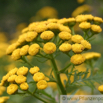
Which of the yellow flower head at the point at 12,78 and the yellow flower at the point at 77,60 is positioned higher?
the yellow flower at the point at 77,60

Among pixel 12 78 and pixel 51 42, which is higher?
pixel 51 42

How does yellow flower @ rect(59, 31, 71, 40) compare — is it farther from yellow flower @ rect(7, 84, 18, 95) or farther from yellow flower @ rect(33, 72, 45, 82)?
yellow flower @ rect(7, 84, 18, 95)

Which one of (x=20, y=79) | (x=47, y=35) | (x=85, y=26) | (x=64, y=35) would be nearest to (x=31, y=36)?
(x=47, y=35)

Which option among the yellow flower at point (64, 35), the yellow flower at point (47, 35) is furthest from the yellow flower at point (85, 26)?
the yellow flower at point (47, 35)

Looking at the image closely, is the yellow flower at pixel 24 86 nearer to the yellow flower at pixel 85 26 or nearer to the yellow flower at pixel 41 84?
the yellow flower at pixel 41 84

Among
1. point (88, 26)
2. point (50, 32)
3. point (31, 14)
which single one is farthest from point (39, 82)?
point (31, 14)

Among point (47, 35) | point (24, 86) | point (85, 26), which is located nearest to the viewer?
point (24, 86)

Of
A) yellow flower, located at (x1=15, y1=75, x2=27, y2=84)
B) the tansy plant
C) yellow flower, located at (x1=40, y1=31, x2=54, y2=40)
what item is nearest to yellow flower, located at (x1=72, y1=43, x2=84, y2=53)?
the tansy plant

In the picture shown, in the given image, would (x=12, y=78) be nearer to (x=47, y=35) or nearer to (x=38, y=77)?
(x=38, y=77)

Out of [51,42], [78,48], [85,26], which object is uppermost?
[85,26]

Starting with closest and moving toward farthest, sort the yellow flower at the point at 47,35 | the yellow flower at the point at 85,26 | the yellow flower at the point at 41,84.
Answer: the yellow flower at the point at 41,84
the yellow flower at the point at 47,35
the yellow flower at the point at 85,26

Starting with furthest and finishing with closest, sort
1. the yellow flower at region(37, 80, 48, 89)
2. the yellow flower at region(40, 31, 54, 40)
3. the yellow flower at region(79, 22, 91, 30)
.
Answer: the yellow flower at region(79, 22, 91, 30) < the yellow flower at region(40, 31, 54, 40) < the yellow flower at region(37, 80, 48, 89)
